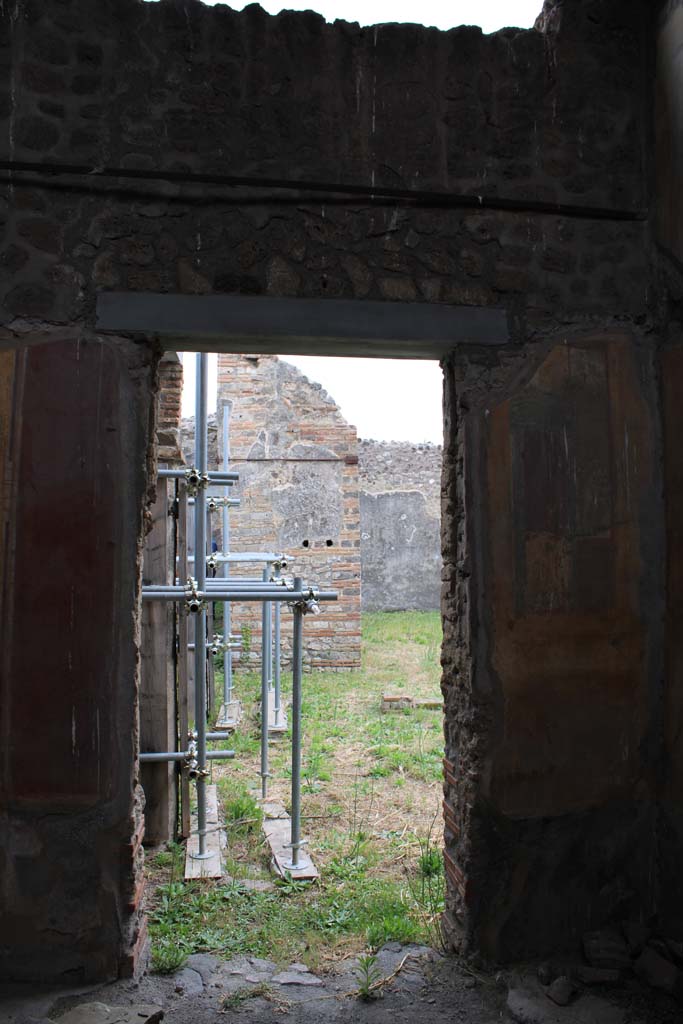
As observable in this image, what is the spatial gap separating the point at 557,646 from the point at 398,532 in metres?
14.1

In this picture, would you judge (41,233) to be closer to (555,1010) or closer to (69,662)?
(69,662)

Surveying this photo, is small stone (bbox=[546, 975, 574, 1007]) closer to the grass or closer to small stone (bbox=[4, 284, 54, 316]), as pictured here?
the grass

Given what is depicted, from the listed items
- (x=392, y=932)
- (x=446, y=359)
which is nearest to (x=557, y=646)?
(x=446, y=359)

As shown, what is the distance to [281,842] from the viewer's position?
4.78 m

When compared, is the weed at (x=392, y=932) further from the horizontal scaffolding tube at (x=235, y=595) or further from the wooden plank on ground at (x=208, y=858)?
the horizontal scaffolding tube at (x=235, y=595)

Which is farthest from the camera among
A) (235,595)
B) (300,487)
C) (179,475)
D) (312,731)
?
(300,487)

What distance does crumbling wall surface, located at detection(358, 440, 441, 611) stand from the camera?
17.2 meters

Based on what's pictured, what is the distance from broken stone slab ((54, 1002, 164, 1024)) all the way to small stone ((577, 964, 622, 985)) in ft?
5.10

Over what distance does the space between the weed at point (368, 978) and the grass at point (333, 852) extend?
0.55ft

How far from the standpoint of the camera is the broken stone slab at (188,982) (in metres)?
3.01

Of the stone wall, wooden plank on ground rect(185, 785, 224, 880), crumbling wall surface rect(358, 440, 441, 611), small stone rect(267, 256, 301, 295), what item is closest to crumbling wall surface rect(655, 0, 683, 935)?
the stone wall

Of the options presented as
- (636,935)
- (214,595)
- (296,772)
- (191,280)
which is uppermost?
(191,280)

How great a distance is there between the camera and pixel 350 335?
321 centimetres

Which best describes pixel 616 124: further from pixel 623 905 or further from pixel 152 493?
pixel 623 905
